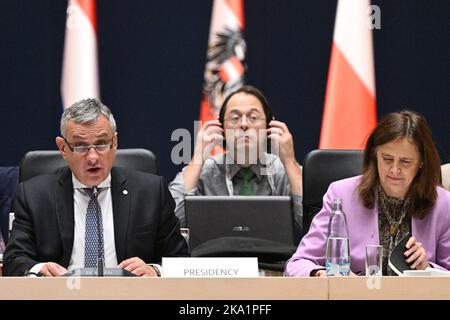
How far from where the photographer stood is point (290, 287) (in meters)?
2.28

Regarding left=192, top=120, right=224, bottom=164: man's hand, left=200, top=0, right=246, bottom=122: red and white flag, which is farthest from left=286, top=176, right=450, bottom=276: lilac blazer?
left=200, top=0, right=246, bottom=122: red and white flag

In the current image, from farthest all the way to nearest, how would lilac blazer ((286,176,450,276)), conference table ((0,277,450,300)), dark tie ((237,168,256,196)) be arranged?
dark tie ((237,168,256,196)) < lilac blazer ((286,176,450,276)) < conference table ((0,277,450,300))

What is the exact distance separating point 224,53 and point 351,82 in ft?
2.62

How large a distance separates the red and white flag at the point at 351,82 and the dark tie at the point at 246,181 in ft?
3.53

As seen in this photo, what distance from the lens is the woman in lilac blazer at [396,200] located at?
10.8ft

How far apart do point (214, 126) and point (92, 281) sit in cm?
228

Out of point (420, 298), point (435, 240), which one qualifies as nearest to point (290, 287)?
point (420, 298)

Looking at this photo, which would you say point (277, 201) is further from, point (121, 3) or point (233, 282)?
point (121, 3)

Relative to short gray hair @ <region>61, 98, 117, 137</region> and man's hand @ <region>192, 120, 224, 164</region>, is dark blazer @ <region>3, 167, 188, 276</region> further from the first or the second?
man's hand @ <region>192, 120, 224, 164</region>

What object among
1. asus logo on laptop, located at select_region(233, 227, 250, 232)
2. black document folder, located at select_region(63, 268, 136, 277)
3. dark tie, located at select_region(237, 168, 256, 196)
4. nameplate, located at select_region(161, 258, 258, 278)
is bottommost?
black document folder, located at select_region(63, 268, 136, 277)

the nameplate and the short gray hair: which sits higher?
the short gray hair

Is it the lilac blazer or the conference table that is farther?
the lilac blazer

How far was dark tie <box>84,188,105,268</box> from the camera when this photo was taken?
3.35m

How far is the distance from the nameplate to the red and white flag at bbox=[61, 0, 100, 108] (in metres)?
2.95
